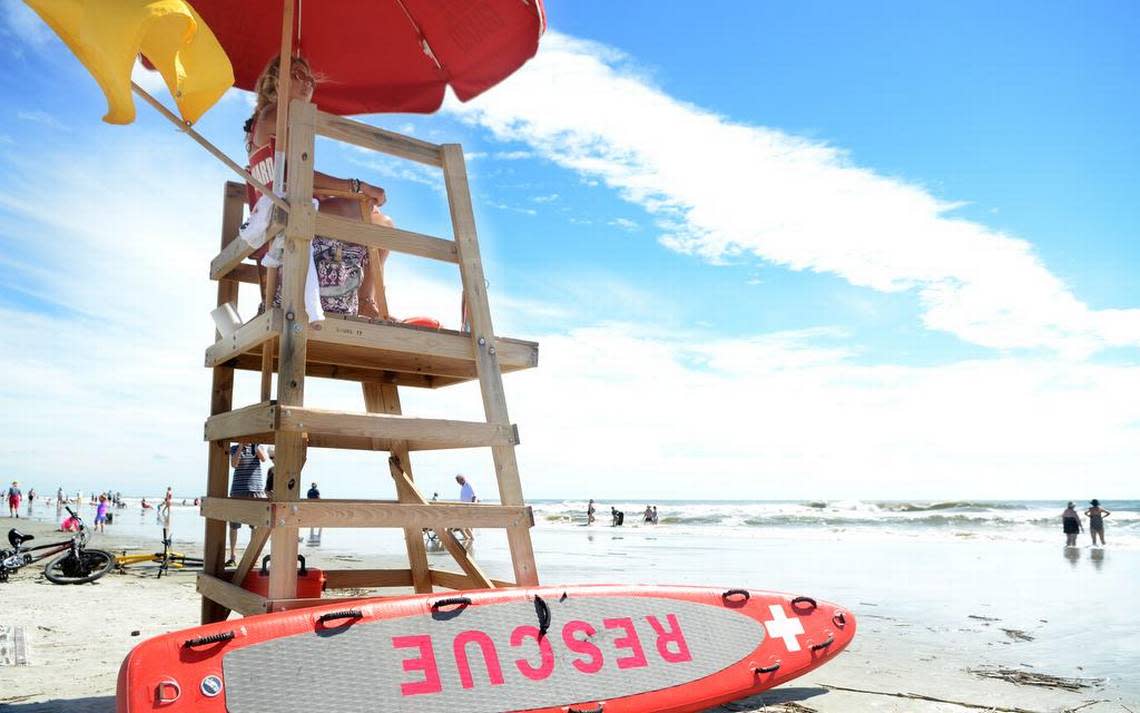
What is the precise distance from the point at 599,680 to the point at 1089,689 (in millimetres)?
4493

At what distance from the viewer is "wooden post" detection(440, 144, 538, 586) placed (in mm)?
4027

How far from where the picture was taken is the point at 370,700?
3.19m

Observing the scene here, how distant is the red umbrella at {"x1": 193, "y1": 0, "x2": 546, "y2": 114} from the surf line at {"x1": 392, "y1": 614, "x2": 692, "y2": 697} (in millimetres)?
3100

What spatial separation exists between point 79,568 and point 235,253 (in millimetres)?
8945

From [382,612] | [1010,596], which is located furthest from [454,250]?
[1010,596]

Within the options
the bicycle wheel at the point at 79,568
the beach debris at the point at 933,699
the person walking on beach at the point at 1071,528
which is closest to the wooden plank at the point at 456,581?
the beach debris at the point at 933,699

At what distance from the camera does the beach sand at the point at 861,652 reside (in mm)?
4812

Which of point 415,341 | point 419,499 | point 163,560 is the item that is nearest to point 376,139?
point 415,341

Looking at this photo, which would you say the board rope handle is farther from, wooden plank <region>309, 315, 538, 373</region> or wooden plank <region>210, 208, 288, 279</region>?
wooden plank <region>210, 208, 288, 279</region>

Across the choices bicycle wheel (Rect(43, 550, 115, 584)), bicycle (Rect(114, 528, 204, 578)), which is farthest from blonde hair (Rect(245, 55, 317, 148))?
bicycle (Rect(114, 528, 204, 578))

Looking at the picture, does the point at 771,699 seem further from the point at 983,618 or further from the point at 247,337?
the point at 983,618

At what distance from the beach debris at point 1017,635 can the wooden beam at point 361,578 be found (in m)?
6.75

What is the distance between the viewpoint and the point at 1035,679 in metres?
6.13

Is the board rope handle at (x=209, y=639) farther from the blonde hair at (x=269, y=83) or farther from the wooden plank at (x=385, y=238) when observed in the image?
the blonde hair at (x=269, y=83)
